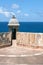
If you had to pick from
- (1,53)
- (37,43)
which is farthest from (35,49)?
(1,53)

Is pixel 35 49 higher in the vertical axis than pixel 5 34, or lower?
lower

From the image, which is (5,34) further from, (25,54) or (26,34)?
(25,54)

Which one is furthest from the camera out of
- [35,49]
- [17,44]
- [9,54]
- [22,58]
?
[17,44]

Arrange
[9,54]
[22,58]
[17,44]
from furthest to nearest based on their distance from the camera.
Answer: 1. [17,44]
2. [9,54]
3. [22,58]

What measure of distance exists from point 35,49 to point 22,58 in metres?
3.06

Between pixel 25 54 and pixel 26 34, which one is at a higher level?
pixel 26 34

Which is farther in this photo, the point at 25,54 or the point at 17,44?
the point at 17,44

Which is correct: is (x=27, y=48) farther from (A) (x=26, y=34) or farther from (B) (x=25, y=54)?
(B) (x=25, y=54)

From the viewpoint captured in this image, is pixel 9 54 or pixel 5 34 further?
pixel 5 34

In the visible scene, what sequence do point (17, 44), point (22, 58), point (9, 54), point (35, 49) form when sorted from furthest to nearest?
1. point (17, 44)
2. point (35, 49)
3. point (9, 54)
4. point (22, 58)

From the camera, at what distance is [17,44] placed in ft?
53.2

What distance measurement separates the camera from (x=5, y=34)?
15.9m

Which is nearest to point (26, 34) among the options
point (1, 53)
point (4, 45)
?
point (4, 45)

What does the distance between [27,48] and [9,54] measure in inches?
104
